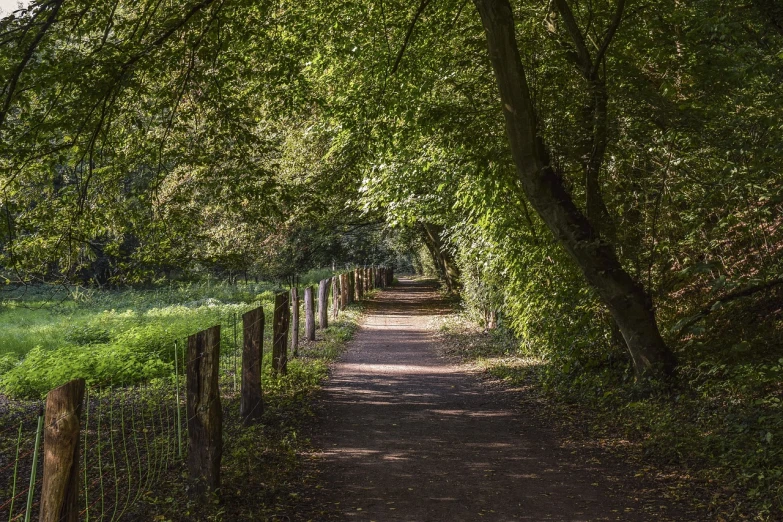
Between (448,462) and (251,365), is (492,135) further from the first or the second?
(448,462)

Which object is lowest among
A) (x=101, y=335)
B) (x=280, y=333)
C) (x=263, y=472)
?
(x=263, y=472)

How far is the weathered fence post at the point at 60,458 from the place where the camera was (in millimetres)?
3723

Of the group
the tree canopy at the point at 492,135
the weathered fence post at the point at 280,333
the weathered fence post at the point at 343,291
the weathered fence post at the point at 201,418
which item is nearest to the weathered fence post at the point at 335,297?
the weathered fence post at the point at 343,291

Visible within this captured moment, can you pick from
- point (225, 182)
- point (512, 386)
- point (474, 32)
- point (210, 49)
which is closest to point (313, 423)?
point (225, 182)

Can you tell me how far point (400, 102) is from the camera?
10891 millimetres

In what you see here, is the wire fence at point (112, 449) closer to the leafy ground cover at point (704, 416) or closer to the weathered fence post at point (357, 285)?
the leafy ground cover at point (704, 416)

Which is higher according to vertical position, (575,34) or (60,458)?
(575,34)

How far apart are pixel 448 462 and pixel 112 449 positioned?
331cm

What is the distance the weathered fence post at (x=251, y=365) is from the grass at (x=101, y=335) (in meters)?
0.85

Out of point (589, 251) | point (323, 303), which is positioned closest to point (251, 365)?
point (589, 251)

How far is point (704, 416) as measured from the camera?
25.6 ft

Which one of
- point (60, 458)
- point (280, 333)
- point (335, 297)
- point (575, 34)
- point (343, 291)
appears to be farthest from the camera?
point (343, 291)

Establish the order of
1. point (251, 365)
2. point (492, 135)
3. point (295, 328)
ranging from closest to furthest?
point (251, 365)
point (492, 135)
point (295, 328)

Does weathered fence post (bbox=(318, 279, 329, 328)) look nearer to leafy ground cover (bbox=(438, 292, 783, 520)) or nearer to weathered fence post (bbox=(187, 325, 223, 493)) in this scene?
leafy ground cover (bbox=(438, 292, 783, 520))
